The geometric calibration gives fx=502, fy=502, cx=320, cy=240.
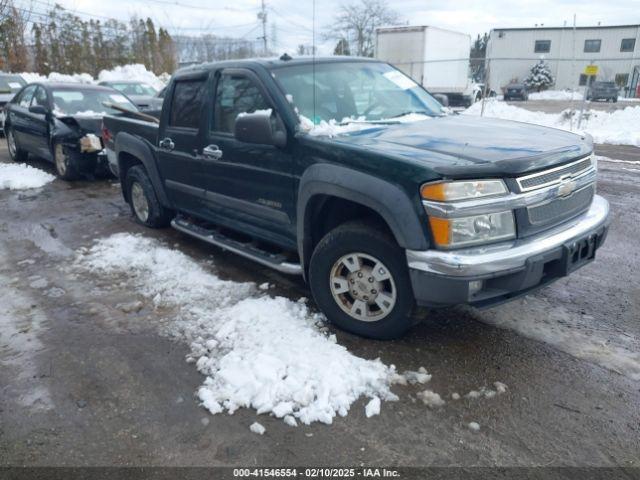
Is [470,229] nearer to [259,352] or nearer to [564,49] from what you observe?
[259,352]

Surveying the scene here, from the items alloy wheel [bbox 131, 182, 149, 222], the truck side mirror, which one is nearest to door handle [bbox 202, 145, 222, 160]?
the truck side mirror

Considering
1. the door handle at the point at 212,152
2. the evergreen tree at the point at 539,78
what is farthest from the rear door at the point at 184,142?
the evergreen tree at the point at 539,78

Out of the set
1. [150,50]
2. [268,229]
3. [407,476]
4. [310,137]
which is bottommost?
[407,476]

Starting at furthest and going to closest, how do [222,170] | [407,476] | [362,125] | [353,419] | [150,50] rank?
[150,50] < [222,170] < [362,125] < [353,419] < [407,476]

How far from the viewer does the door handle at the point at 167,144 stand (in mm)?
5012

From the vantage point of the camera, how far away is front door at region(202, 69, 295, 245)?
383 cm

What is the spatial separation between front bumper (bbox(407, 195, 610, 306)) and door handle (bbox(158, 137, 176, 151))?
10.1 feet

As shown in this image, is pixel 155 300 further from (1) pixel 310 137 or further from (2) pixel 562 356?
(2) pixel 562 356

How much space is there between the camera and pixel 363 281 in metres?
3.32

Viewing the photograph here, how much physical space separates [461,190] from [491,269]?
46 cm

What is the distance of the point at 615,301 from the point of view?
13.1 feet

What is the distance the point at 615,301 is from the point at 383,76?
106 inches

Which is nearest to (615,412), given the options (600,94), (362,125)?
(362,125)

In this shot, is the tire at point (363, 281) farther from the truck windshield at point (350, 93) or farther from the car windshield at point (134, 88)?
the car windshield at point (134, 88)
